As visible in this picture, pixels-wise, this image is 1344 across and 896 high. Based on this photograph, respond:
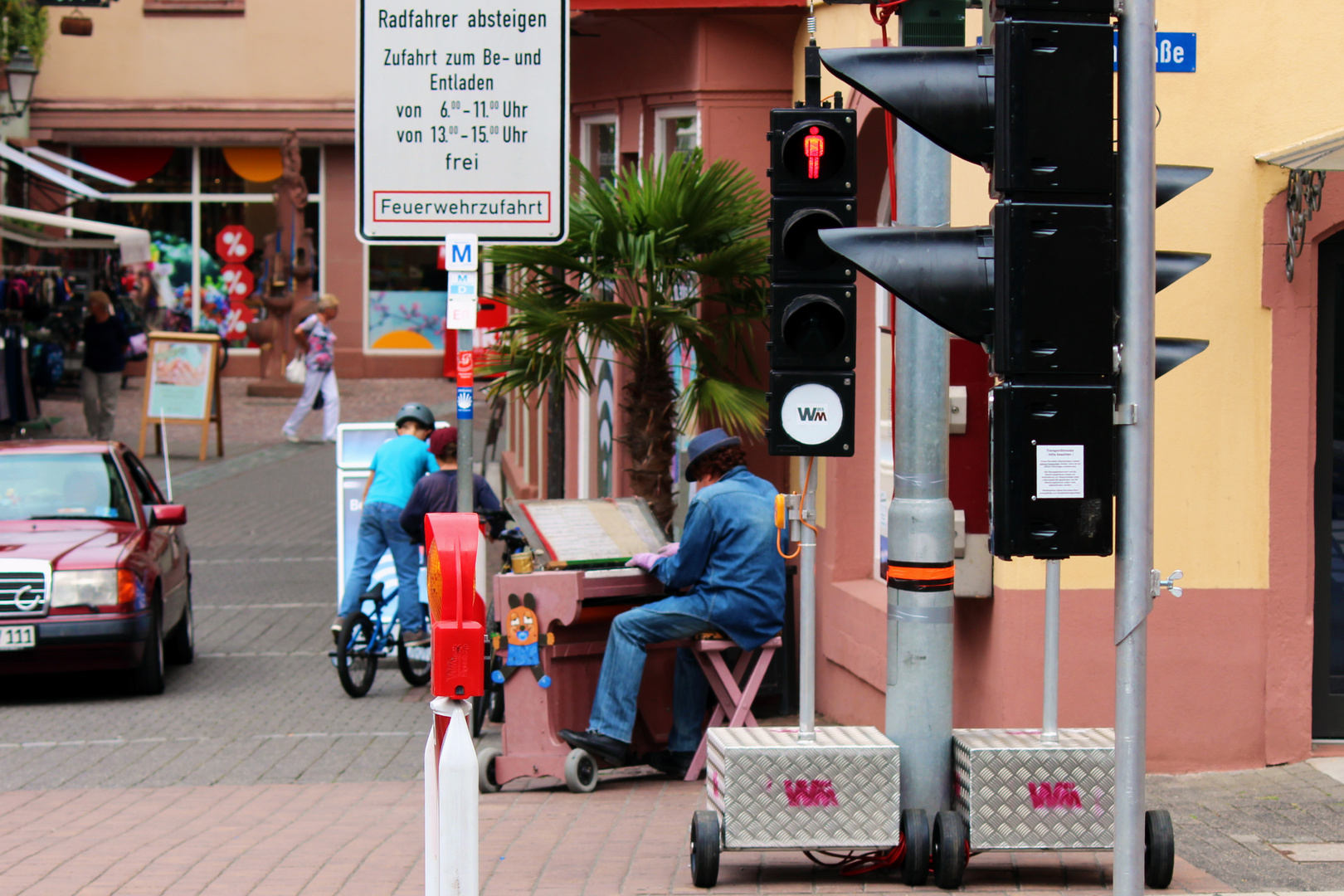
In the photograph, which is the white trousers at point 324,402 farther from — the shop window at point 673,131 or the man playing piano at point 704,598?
the man playing piano at point 704,598

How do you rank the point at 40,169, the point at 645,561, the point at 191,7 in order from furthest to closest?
1. the point at 191,7
2. the point at 40,169
3. the point at 645,561

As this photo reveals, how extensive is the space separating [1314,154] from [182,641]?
25.8ft

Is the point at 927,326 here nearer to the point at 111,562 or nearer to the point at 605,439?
the point at 111,562

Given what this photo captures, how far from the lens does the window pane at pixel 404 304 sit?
1223 inches

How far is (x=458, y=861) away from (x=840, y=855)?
92.6 inches

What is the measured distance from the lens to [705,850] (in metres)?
5.66

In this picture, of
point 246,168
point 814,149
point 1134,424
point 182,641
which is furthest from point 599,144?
point 246,168

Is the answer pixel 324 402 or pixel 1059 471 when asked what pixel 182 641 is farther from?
pixel 324 402

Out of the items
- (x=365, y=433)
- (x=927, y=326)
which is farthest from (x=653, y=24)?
(x=927, y=326)

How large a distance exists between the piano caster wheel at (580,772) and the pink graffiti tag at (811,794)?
222 centimetres

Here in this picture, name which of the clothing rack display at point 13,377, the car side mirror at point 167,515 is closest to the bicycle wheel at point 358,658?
the car side mirror at point 167,515

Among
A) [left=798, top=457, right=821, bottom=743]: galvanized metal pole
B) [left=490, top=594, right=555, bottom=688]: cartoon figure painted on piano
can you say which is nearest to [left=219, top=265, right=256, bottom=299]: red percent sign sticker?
[left=490, top=594, right=555, bottom=688]: cartoon figure painted on piano

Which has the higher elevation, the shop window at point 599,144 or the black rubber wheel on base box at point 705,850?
the shop window at point 599,144

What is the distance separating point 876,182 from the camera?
941cm
